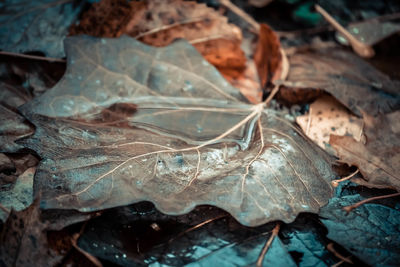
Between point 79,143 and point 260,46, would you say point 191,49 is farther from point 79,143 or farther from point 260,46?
point 79,143

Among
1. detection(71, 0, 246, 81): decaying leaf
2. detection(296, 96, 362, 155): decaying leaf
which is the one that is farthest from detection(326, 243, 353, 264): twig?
detection(71, 0, 246, 81): decaying leaf

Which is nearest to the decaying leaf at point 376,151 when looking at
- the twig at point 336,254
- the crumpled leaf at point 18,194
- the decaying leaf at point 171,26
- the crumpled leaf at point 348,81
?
the crumpled leaf at point 348,81

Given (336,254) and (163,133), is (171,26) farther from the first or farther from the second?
(336,254)

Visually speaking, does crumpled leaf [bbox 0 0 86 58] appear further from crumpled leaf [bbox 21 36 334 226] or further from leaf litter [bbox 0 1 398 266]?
crumpled leaf [bbox 21 36 334 226]

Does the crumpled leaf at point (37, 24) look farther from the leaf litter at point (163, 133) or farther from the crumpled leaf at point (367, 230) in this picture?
the crumpled leaf at point (367, 230)

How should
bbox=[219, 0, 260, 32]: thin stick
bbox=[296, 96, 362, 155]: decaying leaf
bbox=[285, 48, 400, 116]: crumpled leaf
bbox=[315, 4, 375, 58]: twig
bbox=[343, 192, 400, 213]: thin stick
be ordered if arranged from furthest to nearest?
bbox=[219, 0, 260, 32]: thin stick
bbox=[315, 4, 375, 58]: twig
bbox=[285, 48, 400, 116]: crumpled leaf
bbox=[296, 96, 362, 155]: decaying leaf
bbox=[343, 192, 400, 213]: thin stick

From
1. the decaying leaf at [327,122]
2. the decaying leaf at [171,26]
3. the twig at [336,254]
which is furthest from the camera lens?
the decaying leaf at [171,26]

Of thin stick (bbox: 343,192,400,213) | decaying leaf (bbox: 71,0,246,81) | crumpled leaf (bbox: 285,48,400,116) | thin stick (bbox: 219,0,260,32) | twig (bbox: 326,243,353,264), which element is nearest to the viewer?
twig (bbox: 326,243,353,264)

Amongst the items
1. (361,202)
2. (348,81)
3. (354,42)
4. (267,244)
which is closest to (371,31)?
(354,42)
